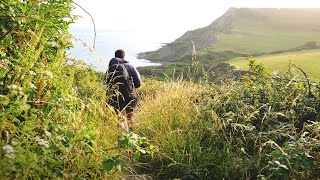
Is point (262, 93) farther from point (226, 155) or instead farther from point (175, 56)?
point (175, 56)

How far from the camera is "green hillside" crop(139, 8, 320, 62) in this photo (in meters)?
59.9

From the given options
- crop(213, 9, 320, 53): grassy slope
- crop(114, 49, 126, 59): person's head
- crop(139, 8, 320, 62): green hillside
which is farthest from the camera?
crop(139, 8, 320, 62): green hillside

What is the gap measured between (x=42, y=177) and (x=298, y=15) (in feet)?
266

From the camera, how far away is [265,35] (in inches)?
2793

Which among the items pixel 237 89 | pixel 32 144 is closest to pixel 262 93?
pixel 237 89

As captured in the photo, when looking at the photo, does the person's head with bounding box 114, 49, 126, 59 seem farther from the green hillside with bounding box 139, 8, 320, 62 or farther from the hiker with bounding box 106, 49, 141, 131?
the green hillside with bounding box 139, 8, 320, 62

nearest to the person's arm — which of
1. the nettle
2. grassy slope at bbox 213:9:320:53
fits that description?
the nettle

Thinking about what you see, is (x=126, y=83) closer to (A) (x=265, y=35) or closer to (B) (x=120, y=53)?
(B) (x=120, y=53)

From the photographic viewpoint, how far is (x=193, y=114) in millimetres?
4707

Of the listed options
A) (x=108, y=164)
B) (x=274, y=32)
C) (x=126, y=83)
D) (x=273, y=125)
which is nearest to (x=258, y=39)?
(x=274, y=32)

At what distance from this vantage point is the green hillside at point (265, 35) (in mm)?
59906

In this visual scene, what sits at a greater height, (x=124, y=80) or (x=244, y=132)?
(x=124, y=80)

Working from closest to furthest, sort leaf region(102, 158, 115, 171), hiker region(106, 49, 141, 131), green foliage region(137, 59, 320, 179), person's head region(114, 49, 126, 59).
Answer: leaf region(102, 158, 115, 171)
green foliage region(137, 59, 320, 179)
hiker region(106, 49, 141, 131)
person's head region(114, 49, 126, 59)

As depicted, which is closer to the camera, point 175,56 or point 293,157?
point 293,157
